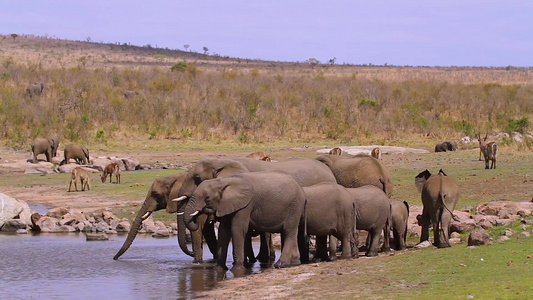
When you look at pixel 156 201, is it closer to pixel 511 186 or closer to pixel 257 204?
pixel 257 204

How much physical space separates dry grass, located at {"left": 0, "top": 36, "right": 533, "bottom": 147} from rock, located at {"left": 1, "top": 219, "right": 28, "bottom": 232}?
18420mm

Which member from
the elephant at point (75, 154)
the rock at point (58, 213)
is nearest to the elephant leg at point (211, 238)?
the rock at point (58, 213)

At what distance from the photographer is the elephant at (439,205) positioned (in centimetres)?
1357

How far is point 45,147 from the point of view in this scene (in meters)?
33.3

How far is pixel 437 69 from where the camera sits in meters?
115

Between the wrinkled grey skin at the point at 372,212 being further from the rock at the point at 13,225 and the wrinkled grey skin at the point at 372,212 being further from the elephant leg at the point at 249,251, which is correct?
the rock at the point at 13,225

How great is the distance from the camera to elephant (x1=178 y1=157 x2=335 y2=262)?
14.3 meters

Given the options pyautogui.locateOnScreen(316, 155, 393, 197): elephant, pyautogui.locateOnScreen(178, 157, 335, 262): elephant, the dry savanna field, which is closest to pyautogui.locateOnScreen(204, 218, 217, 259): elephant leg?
pyautogui.locateOnScreen(178, 157, 335, 262): elephant

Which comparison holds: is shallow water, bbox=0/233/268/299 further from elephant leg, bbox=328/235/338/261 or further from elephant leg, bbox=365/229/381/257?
elephant leg, bbox=365/229/381/257

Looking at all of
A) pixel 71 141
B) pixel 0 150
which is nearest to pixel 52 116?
pixel 71 141

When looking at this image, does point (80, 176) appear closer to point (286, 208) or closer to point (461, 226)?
point (286, 208)

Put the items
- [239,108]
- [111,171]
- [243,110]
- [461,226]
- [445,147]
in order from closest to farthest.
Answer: [461,226] < [111,171] < [445,147] < [243,110] < [239,108]

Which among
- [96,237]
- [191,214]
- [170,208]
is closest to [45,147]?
[96,237]

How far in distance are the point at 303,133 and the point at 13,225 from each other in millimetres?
25120
